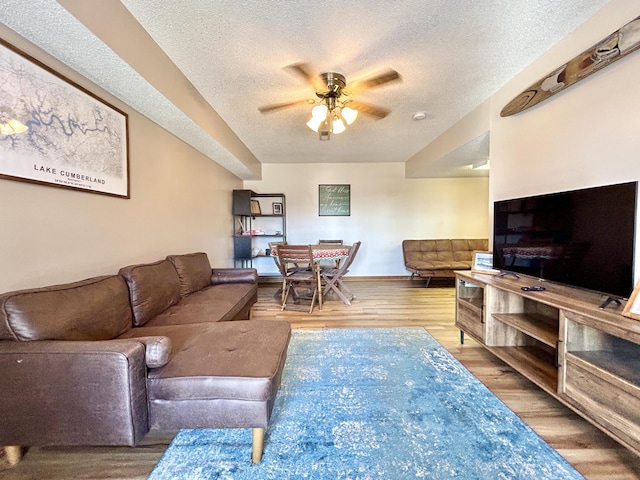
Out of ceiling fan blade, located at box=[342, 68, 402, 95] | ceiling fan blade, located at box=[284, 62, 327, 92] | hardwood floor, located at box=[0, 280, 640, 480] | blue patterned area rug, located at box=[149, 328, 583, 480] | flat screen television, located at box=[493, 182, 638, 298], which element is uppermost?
ceiling fan blade, located at box=[284, 62, 327, 92]

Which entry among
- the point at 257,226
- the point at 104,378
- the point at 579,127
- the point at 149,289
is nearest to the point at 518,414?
the point at 579,127

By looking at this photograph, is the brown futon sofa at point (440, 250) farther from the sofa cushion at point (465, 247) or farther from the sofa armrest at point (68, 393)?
the sofa armrest at point (68, 393)

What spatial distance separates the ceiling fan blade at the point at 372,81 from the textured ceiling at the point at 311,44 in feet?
0.48

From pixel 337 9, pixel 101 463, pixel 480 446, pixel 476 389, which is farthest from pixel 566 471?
pixel 337 9

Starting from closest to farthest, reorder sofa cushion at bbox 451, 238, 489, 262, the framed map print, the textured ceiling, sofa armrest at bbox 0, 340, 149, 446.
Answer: sofa armrest at bbox 0, 340, 149, 446 < the framed map print < the textured ceiling < sofa cushion at bbox 451, 238, 489, 262

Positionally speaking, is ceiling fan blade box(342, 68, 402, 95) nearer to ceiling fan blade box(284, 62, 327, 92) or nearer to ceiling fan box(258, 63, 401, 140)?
ceiling fan box(258, 63, 401, 140)

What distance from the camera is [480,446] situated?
1282mm

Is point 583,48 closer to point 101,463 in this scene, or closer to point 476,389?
point 476,389

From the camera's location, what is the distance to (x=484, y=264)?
243cm

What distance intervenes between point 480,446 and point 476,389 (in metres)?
0.53

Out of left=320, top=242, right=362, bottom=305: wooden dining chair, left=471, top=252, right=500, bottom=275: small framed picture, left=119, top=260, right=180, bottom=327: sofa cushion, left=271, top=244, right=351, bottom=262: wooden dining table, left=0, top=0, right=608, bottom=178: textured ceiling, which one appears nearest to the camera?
left=0, top=0, right=608, bottom=178: textured ceiling

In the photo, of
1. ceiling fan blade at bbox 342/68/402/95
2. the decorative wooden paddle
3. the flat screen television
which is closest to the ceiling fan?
ceiling fan blade at bbox 342/68/402/95

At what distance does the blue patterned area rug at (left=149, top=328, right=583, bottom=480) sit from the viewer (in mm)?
1160

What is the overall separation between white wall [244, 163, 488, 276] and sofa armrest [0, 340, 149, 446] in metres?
4.53
